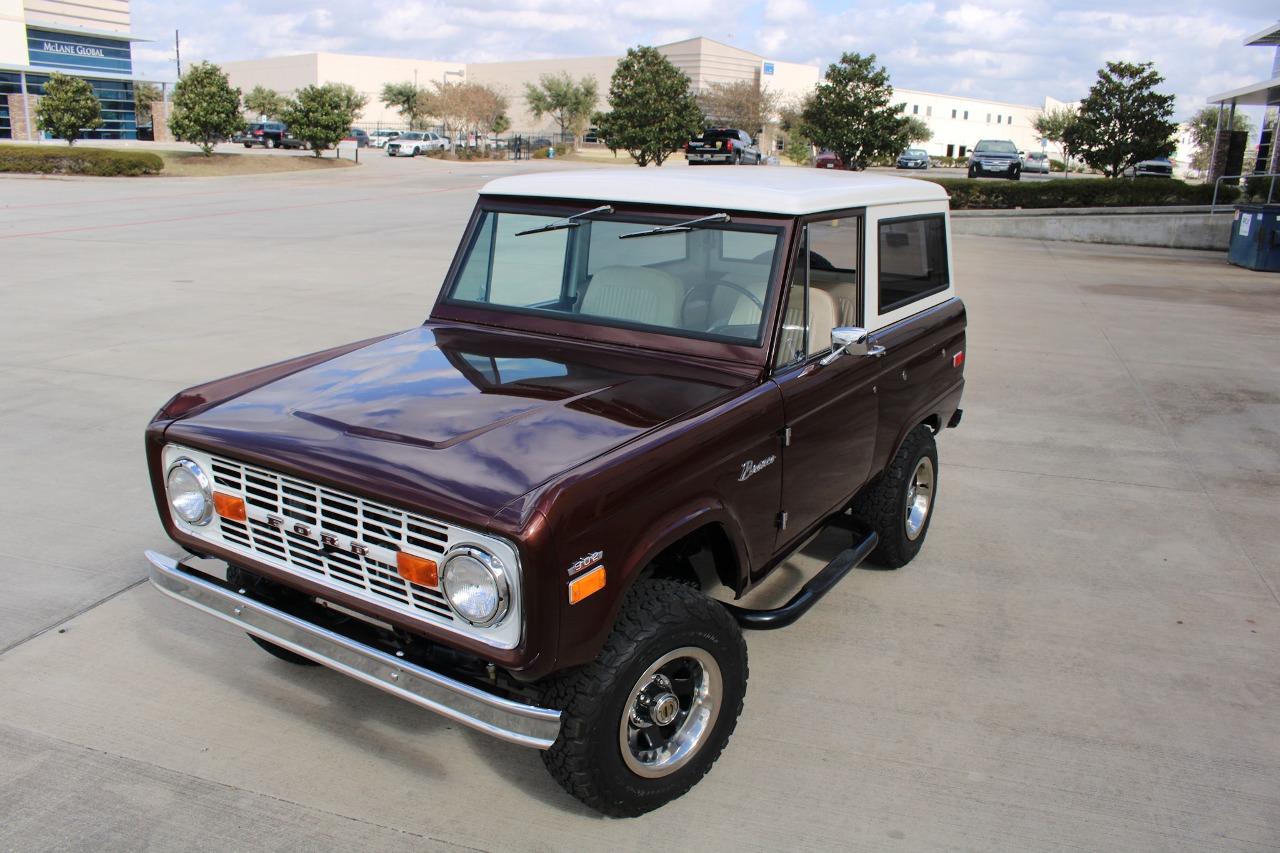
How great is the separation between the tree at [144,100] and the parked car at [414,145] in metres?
18.9

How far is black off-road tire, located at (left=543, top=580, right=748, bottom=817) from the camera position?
2.75 metres

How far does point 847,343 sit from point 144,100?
7999 centimetres

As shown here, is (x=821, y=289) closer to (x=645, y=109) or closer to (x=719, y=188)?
(x=719, y=188)

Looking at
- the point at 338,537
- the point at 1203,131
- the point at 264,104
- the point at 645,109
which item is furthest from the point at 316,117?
the point at 1203,131

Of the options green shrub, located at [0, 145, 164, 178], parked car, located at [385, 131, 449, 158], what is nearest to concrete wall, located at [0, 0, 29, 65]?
parked car, located at [385, 131, 449, 158]

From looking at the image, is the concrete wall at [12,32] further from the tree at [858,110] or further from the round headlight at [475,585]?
the round headlight at [475,585]

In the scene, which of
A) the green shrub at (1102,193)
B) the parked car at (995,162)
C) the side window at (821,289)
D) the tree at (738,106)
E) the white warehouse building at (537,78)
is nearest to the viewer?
the side window at (821,289)

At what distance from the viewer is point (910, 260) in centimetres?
463

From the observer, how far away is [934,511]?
569 cm

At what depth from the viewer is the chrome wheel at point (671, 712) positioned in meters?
2.96

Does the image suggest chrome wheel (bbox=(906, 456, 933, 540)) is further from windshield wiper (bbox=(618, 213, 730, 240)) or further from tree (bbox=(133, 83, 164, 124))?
tree (bbox=(133, 83, 164, 124))

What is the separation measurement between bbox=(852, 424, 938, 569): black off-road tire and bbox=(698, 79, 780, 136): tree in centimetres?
6625

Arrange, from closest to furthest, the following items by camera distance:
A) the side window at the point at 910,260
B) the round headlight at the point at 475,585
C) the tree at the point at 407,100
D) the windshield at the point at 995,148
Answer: the round headlight at the point at 475,585 < the side window at the point at 910,260 < the windshield at the point at 995,148 < the tree at the point at 407,100

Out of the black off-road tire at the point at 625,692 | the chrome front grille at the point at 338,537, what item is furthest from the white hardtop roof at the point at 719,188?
the chrome front grille at the point at 338,537
